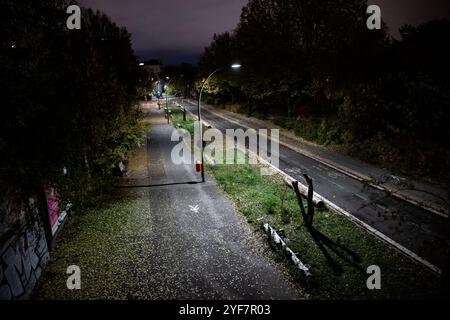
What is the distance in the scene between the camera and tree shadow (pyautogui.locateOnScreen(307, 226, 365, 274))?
9379 millimetres

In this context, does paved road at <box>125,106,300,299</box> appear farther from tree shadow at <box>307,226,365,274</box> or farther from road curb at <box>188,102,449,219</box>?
road curb at <box>188,102,449,219</box>

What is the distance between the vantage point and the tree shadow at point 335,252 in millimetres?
9379

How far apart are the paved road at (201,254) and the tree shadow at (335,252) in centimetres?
168

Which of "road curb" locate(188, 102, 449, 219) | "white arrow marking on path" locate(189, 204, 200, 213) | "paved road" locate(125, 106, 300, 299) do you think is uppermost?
"road curb" locate(188, 102, 449, 219)

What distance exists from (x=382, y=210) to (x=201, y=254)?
817cm

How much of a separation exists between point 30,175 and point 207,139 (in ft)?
76.7

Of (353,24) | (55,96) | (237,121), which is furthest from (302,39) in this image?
(55,96)

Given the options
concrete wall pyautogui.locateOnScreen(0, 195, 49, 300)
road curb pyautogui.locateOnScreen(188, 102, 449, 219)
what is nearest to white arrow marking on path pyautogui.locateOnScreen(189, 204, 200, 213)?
concrete wall pyautogui.locateOnScreen(0, 195, 49, 300)

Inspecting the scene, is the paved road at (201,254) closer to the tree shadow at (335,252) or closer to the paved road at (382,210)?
the tree shadow at (335,252)

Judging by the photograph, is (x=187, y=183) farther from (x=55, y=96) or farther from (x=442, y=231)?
(x=442, y=231)

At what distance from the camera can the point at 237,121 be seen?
136 ft

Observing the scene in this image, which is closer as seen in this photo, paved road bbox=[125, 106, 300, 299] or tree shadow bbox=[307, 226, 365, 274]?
paved road bbox=[125, 106, 300, 299]

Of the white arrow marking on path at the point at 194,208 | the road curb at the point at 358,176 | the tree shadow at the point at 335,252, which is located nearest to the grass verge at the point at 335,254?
the tree shadow at the point at 335,252

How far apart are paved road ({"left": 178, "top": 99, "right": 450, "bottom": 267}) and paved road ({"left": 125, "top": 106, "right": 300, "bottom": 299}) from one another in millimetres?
3999
